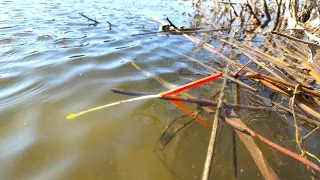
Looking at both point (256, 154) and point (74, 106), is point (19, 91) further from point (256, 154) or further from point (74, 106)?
point (256, 154)

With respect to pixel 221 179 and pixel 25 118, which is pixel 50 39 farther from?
pixel 221 179

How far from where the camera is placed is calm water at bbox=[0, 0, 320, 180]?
1.87m

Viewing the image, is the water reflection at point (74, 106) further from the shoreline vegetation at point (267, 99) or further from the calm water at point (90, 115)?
the shoreline vegetation at point (267, 99)

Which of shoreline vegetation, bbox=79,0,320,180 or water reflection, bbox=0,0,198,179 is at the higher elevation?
shoreline vegetation, bbox=79,0,320,180

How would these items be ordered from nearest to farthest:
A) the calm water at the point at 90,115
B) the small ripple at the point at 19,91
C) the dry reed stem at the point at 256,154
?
the dry reed stem at the point at 256,154
the calm water at the point at 90,115
the small ripple at the point at 19,91

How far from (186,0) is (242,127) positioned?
12.7 meters

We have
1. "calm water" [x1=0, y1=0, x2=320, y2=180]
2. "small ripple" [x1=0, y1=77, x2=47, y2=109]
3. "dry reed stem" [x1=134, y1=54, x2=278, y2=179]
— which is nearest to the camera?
"dry reed stem" [x1=134, y1=54, x2=278, y2=179]

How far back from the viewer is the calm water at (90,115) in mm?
1872

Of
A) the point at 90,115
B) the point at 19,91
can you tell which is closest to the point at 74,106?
the point at 90,115

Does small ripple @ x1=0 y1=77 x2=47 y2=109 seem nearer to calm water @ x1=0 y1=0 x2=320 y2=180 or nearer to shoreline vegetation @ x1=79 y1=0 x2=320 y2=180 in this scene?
calm water @ x1=0 y1=0 x2=320 y2=180

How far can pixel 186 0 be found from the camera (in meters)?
13.7

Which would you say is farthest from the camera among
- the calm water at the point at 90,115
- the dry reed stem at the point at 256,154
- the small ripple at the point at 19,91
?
the small ripple at the point at 19,91

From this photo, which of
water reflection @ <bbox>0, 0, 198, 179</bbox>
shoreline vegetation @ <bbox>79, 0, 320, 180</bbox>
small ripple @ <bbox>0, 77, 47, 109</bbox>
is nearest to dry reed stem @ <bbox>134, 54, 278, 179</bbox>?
shoreline vegetation @ <bbox>79, 0, 320, 180</bbox>

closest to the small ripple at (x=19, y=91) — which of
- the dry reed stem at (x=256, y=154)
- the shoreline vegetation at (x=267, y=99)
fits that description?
the shoreline vegetation at (x=267, y=99)
